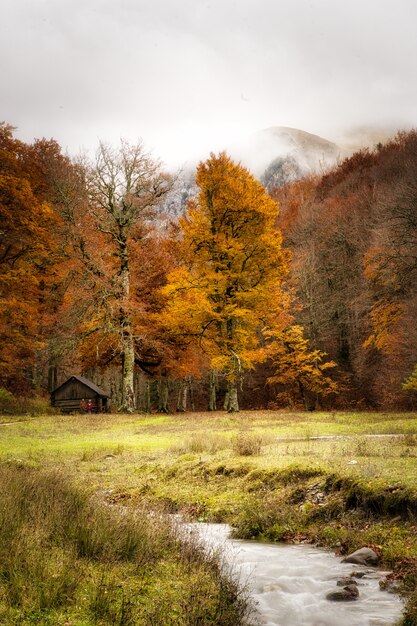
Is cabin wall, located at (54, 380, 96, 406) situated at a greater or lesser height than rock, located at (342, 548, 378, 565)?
greater

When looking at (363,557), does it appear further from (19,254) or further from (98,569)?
(19,254)

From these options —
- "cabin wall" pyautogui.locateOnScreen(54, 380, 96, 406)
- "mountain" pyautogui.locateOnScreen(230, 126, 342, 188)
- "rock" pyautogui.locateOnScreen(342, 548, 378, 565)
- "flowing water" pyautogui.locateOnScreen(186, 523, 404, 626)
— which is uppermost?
"mountain" pyautogui.locateOnScreen(230, 126, 342, 188)

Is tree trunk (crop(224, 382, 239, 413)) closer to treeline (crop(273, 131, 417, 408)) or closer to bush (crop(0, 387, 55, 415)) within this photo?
treeline (crop(273, 131, 417, 408))

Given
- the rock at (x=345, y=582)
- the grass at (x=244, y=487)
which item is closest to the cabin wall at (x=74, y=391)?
the grass at (x=244, y=487)

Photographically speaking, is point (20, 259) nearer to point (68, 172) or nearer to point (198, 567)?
point (68, 172)

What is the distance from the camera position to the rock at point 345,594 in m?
5.48

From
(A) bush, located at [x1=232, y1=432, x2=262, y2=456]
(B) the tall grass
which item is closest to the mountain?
(A) bush, located at [x1=232, y1=432, x2=262, y2=456]

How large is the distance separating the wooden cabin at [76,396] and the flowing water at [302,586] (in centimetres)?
2756

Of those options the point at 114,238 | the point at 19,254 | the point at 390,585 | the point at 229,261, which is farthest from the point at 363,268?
the point at 390,585

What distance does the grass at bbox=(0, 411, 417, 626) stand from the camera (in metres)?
5.18

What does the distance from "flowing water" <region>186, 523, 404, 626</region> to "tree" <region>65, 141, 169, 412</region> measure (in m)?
21.2

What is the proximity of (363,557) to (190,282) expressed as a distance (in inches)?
814

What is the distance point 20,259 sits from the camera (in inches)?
1157

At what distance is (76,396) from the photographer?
34.3m
